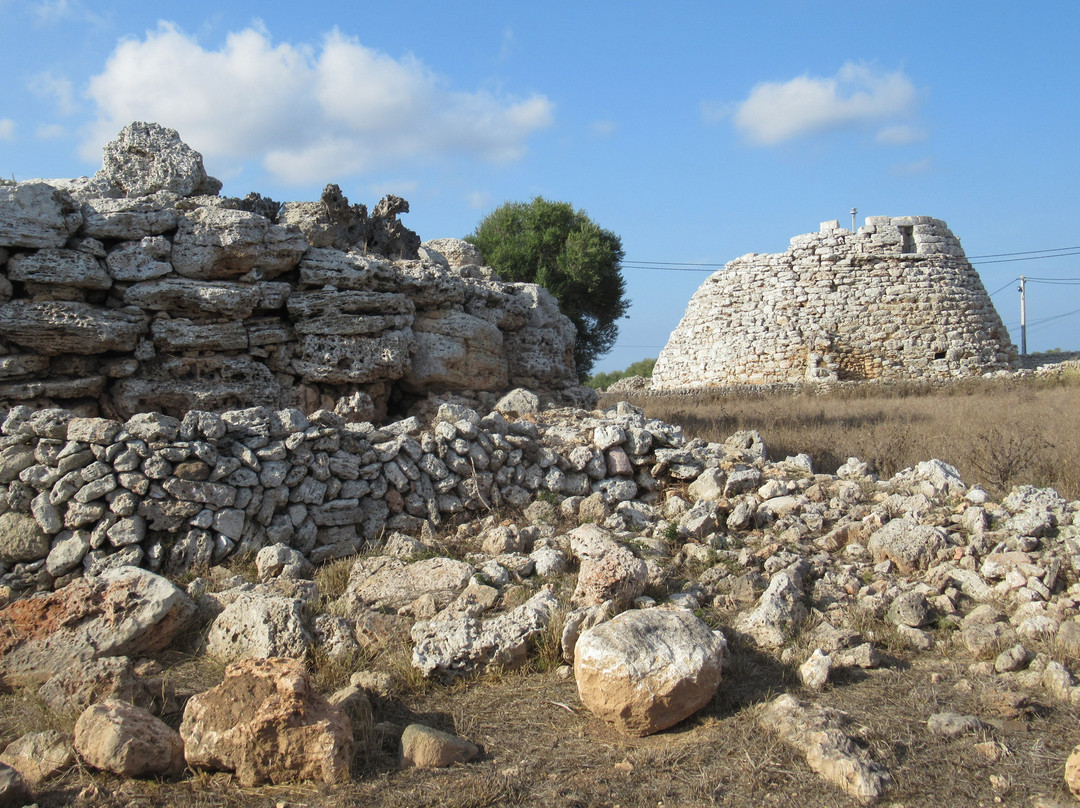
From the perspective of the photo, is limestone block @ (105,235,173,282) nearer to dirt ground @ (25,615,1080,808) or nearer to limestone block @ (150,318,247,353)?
limestone block @ (150,318,247,353)

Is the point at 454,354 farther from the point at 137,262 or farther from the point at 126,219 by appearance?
the point at 126,219

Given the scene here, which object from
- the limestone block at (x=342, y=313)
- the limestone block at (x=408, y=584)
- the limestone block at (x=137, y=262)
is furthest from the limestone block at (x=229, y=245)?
the limestone block at (x=408, y=584)

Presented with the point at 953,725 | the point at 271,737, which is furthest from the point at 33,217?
the point at 953,725

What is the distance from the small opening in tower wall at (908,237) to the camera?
2134 centimetres

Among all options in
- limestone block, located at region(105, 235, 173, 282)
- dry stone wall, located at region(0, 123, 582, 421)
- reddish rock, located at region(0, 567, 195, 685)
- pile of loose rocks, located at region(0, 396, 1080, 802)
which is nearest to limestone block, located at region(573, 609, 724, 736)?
pile of loose rocks, located at region(0, 396, 1080, 802)

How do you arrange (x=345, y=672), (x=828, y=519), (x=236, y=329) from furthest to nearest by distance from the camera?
(x=236, y=329) → (x=828, y=519) → (x=345, y=672)

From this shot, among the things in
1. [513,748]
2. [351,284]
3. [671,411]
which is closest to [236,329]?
[351,284]

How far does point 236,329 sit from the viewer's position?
7.55m

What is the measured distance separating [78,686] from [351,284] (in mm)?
5163

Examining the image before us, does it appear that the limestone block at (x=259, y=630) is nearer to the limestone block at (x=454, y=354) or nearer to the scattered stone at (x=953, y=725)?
the scattered stone at (x=953, y=725)


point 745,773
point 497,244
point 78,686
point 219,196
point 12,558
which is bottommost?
point 745,773

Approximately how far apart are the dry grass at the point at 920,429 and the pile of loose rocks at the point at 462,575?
1.45 m

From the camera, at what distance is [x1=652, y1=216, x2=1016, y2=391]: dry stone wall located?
20516mm

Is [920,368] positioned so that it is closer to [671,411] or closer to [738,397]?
[738,397]
